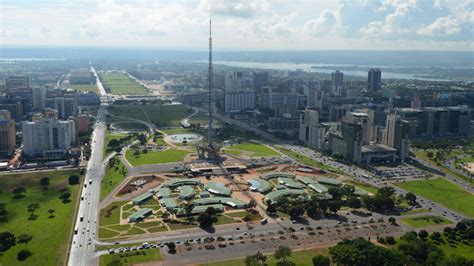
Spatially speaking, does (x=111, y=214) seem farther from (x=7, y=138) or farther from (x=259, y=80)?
(x=259, y=80)

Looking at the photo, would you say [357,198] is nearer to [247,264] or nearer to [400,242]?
[400,242]

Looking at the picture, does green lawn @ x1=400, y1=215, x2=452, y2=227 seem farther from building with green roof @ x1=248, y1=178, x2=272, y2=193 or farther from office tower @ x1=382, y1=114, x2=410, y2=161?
office tower @ x1=382, y1=114, x2=410, y2=161

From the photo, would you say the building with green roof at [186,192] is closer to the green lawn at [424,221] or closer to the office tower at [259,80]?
the green lawn at [424,221]

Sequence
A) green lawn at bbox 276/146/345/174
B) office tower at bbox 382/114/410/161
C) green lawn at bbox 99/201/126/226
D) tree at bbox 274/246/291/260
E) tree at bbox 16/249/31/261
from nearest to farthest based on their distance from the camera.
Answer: tree at bbox 274/246/291/260 < tree at bbox 16/249/31/261 < green lawn at bbox 99/201/126/226 < green lawn at bbox 276/146/345/174 < office tower at bbox 382/114/410/161

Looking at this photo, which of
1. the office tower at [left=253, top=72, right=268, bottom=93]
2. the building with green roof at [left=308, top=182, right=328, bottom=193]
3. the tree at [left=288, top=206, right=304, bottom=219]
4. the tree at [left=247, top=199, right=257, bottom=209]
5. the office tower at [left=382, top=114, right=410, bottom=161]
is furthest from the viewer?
the office tower at [left=253, top=72, right=268, bottom=93]

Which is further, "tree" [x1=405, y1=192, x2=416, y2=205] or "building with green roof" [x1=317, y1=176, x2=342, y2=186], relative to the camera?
"building with green roof" [x1=317, y1=176, x2=342, y2=186]

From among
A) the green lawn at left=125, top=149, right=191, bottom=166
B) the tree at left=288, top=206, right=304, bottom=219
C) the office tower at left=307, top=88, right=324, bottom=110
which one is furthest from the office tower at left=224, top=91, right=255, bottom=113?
the tree at left=288, top=206, right=304, bottom=219

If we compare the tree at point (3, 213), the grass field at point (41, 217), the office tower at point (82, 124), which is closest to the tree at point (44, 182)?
the grass field at point (41, 217)

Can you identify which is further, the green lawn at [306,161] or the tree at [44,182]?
the green lawn at [306,161]
